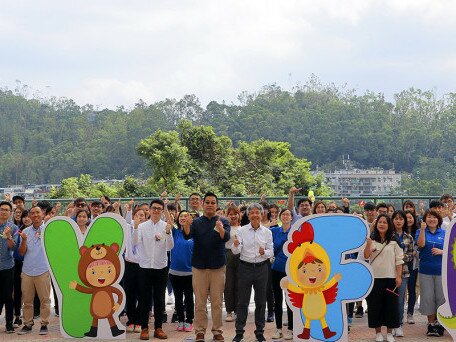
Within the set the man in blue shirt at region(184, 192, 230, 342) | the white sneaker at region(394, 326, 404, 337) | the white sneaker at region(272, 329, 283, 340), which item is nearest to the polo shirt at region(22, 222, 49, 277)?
the man in blue shirt at region(184, 192, 230, 342)

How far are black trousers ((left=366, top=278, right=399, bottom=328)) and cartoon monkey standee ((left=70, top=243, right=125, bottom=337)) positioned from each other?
317cm

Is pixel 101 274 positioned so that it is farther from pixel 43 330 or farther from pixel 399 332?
pixel 399 332

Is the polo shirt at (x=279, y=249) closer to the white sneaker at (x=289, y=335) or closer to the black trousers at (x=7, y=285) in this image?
the white sneaker at (x=289, y=335)

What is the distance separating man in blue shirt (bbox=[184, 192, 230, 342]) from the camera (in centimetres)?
1025

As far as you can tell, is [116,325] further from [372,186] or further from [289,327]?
[372,186]

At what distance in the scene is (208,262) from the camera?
10.3 m

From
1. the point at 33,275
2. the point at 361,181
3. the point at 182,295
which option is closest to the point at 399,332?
the point at 182,295

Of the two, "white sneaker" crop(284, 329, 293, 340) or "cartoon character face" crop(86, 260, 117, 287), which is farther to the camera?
"cartoon character face" crop(86, 260, 117, 287)

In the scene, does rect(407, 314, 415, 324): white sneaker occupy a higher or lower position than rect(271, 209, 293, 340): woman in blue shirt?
lower

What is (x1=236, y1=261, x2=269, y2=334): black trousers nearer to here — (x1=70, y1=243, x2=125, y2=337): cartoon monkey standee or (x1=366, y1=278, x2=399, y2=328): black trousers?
(x1=366, y1=278, x2=399, y2=328): black trousers

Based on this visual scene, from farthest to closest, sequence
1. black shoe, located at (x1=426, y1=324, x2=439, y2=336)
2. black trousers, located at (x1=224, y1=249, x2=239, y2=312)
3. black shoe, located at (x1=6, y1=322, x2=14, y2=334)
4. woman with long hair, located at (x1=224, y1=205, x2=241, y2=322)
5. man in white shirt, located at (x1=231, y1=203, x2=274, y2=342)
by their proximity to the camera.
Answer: black trousers, located at (x1=224, y1=249, x2=239, y2=312) → woman with long hair, located at (x1=224, y1=205, x2=241, y2=322) → black shoe, located at (x1=6, y1=322, x2=14, y2=334) → black shoe, located at (x1=426, y1=324, x2=439, y2=336) → man in white shirt, located at (x1=231, y1=203, x2=274, y2=342)

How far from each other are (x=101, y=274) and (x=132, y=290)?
0.68 meters

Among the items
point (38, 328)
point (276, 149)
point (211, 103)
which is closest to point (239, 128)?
point (211, 103)

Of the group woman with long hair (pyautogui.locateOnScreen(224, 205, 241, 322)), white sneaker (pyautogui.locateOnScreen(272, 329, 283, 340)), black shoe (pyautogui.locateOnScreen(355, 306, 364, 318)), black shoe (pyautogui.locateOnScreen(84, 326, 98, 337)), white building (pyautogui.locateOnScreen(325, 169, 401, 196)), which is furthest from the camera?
white building (pyautogui.locateOnScreen(325, 169, 401, 196))
